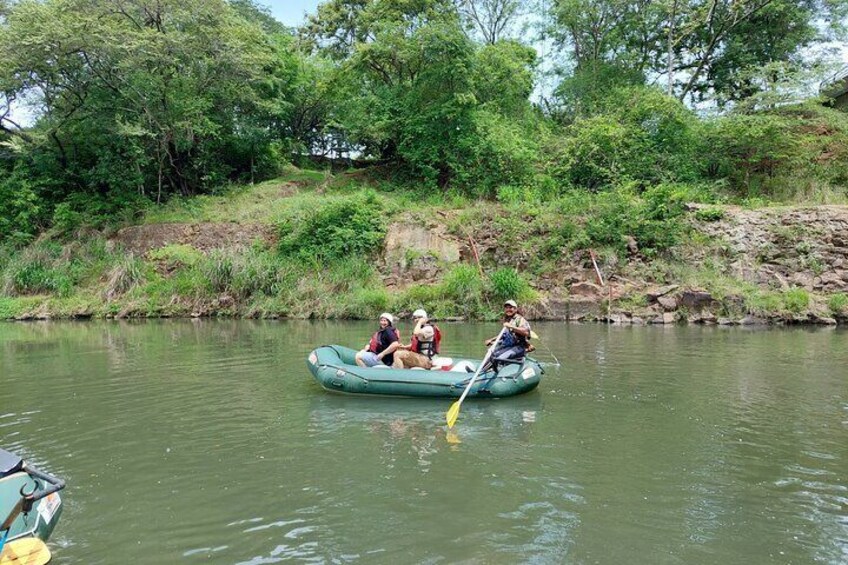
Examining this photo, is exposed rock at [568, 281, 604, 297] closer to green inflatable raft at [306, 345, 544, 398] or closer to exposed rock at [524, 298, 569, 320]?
exposed rock at [524, 298, 569, 320]

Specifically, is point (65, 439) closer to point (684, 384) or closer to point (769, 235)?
point (684, 384)

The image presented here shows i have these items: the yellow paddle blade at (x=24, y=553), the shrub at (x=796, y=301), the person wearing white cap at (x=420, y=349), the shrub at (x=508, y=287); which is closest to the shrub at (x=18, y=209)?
the shrub at (x=508, y=287)

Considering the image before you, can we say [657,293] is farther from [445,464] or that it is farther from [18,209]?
[18,209]

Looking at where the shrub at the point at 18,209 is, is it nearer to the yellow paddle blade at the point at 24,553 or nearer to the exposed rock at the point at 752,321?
the yellow paddle blade at the point at 24,553

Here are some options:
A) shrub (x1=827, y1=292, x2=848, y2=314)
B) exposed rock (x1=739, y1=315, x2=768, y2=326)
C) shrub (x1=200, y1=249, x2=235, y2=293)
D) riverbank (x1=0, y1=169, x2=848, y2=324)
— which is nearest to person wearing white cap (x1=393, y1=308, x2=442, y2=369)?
riverbank (x1=0, y1=169, x2=848, y2=324)

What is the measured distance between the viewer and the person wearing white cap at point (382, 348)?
360 inches

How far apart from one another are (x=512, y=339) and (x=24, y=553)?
6.60 meters

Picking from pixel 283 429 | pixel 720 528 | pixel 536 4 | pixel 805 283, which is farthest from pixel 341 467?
pixel 536 4

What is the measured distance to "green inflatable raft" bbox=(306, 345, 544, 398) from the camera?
27.6 ft

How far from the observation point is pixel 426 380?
332 inches

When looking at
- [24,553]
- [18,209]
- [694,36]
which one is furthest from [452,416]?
[694,36]

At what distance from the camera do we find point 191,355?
1249cm

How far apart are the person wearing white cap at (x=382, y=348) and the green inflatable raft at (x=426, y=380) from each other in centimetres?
44

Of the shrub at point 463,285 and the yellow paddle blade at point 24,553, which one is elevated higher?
the shrub at point 463,285
